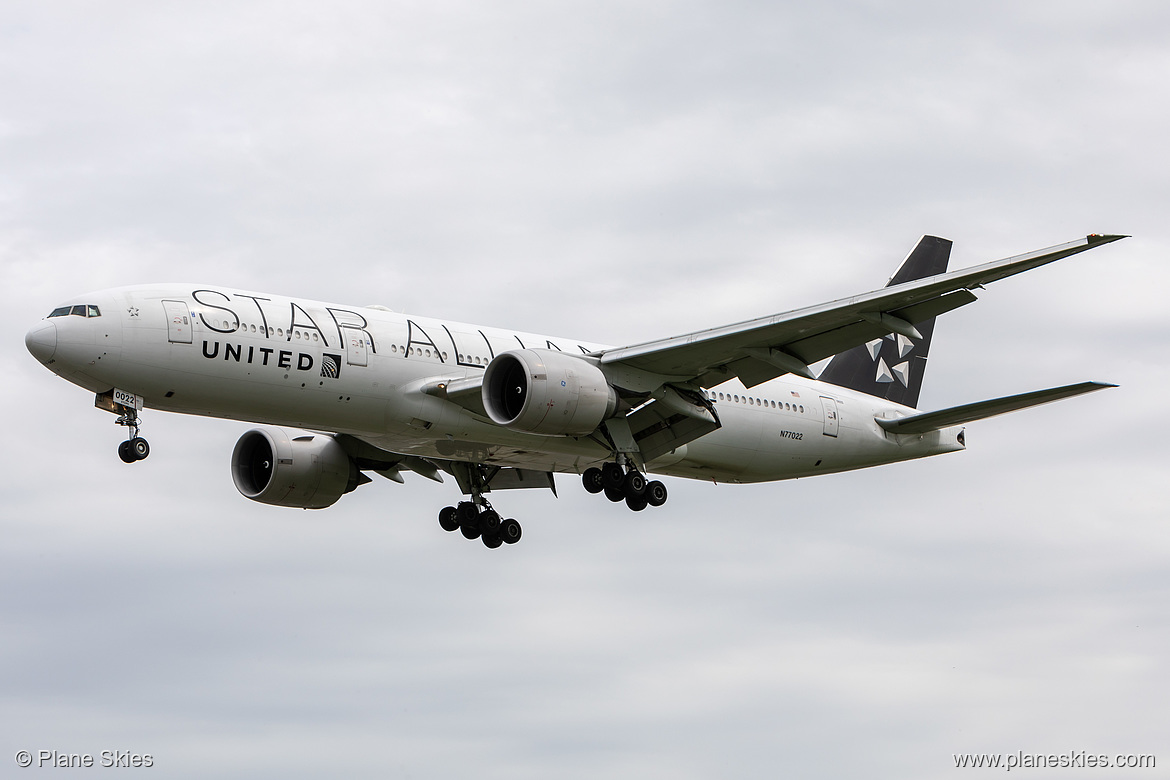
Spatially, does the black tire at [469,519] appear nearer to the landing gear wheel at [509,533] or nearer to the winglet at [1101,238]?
the landing gear wheel at [509,533]

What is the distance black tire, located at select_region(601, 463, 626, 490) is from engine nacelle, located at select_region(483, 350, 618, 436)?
2503 millimetres

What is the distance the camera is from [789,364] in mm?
29953

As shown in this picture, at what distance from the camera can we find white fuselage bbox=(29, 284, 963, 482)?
27.2 metres

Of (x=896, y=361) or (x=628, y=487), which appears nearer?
(x=628, y=487)

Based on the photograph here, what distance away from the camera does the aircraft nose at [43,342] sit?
26.8 meters

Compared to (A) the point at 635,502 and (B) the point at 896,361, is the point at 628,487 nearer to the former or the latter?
(A) the point at 635,502

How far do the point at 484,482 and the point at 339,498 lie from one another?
3.97m

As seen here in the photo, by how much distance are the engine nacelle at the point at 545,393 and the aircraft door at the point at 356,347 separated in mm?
2620

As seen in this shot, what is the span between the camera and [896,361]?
130 feet

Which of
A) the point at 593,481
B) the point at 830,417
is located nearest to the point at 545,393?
the point at 593,481

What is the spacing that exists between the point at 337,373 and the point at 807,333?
10.1 metres

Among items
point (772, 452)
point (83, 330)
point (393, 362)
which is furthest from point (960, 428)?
point (83, 330)

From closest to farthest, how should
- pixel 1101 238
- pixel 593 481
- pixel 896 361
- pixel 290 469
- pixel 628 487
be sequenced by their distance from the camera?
pixel 1101 238
pixel 628 487
pixel 593 481
pixel 290 469
pixel 896 361

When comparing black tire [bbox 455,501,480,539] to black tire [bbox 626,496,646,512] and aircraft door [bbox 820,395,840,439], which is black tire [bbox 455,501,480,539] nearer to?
black tire [bbox 626,496,646,512]
